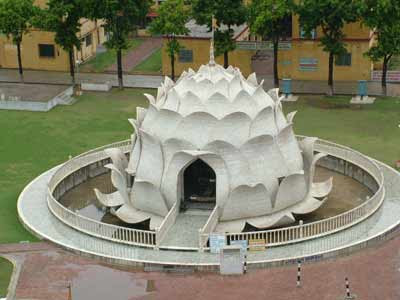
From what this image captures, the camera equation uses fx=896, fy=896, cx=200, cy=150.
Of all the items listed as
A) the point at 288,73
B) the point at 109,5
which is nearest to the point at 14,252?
the point at 109,5

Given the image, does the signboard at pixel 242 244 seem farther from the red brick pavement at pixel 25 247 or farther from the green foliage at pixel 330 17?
the green foliage at pixel 330 17

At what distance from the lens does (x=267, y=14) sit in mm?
62812

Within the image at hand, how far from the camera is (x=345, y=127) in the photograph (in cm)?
5700

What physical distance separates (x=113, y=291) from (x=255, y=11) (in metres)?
33.1

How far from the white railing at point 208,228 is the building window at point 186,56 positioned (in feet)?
111

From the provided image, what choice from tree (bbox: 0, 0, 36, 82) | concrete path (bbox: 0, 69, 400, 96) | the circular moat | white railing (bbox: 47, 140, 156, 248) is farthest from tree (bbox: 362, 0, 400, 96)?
white railing (bbox: 47, 140, 156, 248)

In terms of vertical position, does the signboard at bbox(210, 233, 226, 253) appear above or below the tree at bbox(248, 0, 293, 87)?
below

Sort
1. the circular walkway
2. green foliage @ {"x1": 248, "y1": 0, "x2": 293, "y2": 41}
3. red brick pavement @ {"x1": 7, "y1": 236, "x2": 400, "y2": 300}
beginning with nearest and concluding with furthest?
red brick pavement @ {"x1": 7, "y1": 236, "x2": 400, "y2": 300} → the circular walkway → green foliage @ {"x1": 248, "y1": 0, "x2": 293, "y2": 41}

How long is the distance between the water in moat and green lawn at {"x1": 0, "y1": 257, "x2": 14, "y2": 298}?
6.61 m

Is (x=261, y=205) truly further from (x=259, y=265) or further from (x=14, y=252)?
(x=14, y=252)

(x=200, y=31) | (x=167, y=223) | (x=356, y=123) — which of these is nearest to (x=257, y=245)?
(x=167, y=223)

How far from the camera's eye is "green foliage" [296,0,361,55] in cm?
6034

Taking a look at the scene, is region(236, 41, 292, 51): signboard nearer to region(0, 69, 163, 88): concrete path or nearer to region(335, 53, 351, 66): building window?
region(335, 53, 351, 66): building window

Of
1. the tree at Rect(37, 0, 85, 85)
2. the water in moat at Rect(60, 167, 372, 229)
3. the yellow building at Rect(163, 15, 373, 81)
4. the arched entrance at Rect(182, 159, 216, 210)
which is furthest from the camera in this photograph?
the yellow building at Rect(163, 15, 373, 81)
